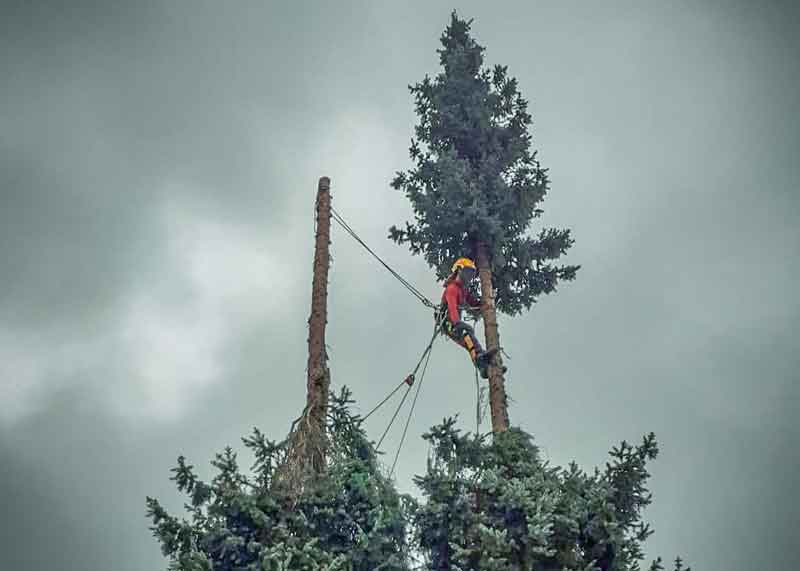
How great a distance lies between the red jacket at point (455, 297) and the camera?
15.0 metres

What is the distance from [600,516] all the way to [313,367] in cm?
556

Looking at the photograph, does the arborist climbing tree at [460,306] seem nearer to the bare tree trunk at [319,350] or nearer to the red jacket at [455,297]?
the red jacket at [455,297]

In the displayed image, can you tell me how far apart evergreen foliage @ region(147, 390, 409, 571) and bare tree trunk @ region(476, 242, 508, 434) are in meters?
2.71

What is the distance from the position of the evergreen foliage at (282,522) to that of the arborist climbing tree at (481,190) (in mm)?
4530

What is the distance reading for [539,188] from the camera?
16.3 meters

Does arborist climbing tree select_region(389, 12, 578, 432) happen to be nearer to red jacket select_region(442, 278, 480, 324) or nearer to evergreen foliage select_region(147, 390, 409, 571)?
red jacket select_region(442, 278, 480, 324)

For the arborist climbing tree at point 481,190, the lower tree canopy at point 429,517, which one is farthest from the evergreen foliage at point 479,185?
the lower tree canopy at point 429,517

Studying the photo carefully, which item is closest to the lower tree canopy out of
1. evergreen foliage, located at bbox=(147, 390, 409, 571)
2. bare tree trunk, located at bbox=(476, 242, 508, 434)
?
evergreen foliage, located at bbox=(147, 390, 409, 571)

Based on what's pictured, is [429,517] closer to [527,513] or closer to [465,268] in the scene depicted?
[527,513]

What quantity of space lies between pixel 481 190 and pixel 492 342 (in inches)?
139

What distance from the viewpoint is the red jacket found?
1501 cm

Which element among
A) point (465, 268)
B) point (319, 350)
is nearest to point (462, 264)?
point (465, 268)

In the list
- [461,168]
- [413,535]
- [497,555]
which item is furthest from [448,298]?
[497,555]

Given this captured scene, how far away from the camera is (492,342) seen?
14.0 meters
